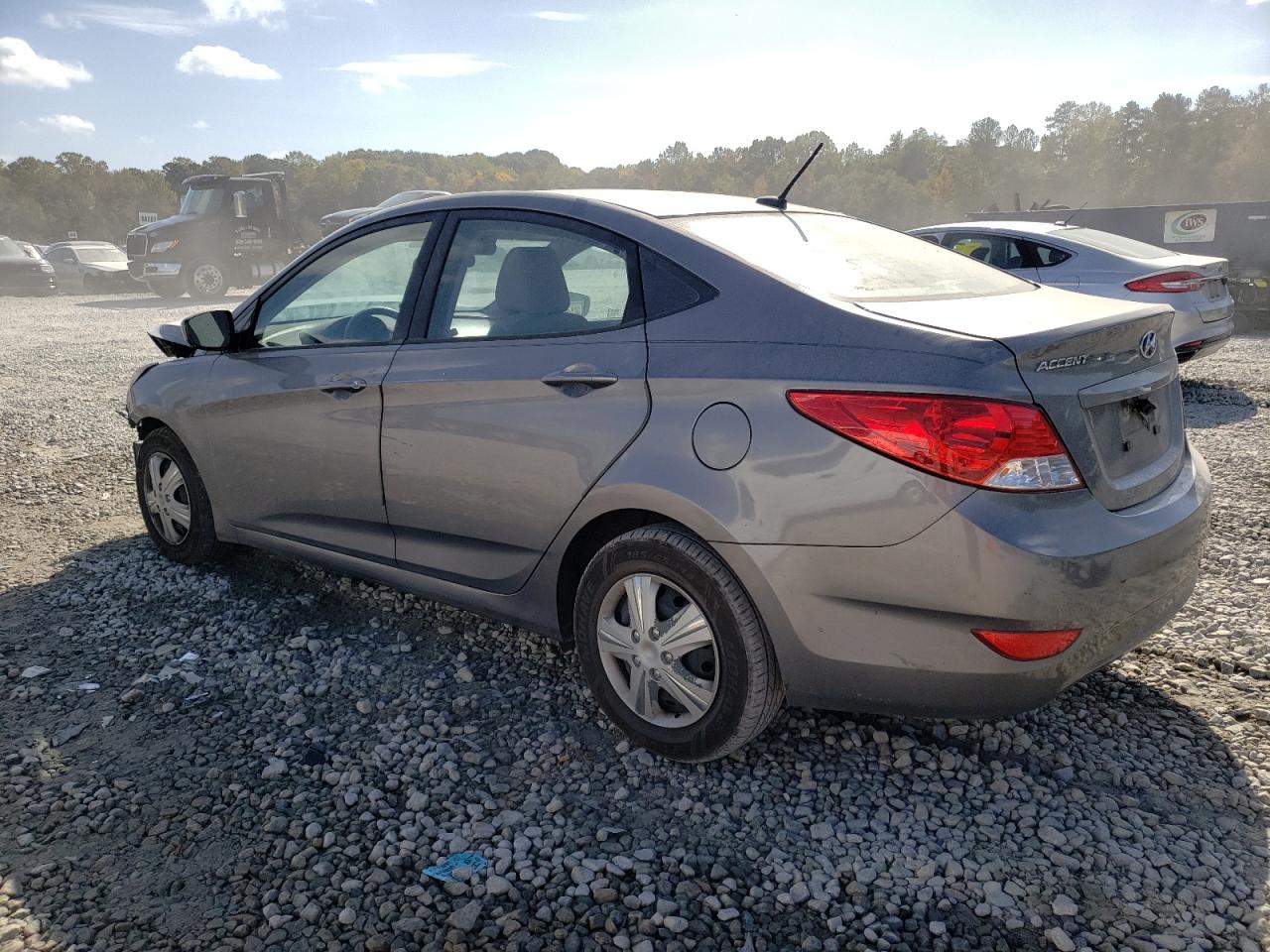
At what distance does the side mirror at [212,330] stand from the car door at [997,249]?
21.7 ft

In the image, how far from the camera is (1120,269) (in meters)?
8.12

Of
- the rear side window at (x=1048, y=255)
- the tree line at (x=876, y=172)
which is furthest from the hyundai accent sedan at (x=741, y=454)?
the tree line at (x=876, y=172)

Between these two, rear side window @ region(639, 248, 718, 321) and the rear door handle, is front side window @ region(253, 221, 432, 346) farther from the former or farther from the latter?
rear side window @ region(639, 248, 718, 321)

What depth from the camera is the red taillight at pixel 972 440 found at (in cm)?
234

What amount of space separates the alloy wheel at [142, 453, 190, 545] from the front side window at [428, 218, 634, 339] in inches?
73.5

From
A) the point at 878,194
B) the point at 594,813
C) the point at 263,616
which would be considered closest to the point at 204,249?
the point at 263,616

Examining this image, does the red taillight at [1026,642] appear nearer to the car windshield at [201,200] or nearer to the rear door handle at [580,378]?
the rear door handle at [580,378]

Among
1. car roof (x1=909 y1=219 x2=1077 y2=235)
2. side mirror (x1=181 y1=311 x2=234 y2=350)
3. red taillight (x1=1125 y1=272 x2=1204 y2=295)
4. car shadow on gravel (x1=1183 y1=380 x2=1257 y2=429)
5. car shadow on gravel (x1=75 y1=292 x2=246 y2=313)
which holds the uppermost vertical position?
car roof (x1=909 y1=219 x2=1077 y2=235)

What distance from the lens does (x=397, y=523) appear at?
355cm

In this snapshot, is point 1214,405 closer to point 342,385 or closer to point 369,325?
point 369,325

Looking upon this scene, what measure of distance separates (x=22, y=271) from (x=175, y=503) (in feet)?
81.5

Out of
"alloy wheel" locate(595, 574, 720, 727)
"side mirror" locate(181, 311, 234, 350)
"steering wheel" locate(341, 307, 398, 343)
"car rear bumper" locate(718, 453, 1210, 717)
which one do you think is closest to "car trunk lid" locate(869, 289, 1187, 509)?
"car rear bumper" locate(718, 453, 1210, 717)

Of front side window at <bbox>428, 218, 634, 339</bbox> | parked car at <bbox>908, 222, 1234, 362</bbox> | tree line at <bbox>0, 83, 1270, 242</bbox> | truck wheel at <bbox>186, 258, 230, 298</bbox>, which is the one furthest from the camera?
tree line at <bbox>0, 83, 1270, 242</bbox>

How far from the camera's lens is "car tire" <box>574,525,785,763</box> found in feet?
8.82
